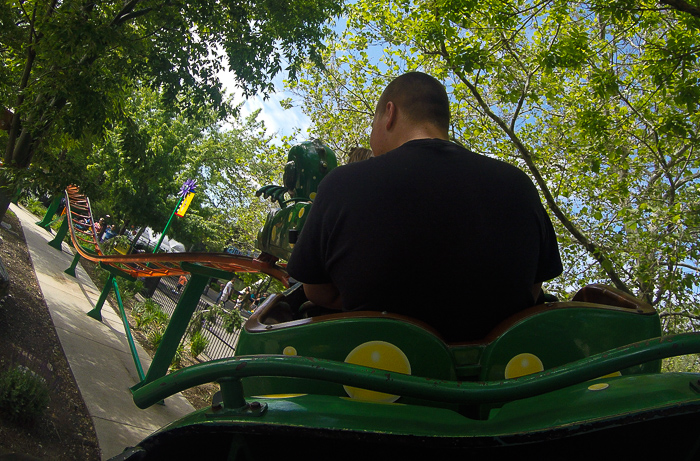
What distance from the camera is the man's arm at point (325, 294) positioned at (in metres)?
1.50

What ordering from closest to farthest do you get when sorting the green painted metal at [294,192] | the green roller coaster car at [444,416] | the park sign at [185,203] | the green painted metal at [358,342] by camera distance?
the green roller coaster car at [444,416] < the green painted metal at [358,342] < the green painted metal at [294,192] < the park sign at [185,203]

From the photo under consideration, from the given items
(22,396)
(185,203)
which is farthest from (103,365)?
(185,203)

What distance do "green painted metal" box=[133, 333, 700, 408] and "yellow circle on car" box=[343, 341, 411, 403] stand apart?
320mm

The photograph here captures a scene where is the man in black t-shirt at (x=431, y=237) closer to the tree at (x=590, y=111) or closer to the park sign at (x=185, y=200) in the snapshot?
the tree at (x=590, y=111)

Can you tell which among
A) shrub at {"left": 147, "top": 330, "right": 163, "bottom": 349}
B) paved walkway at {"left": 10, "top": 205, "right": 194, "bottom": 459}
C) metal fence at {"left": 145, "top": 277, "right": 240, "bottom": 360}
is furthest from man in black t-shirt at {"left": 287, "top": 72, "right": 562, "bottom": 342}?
shrub at {"left": 147, "top": 330, "right": 163, "bottom": 349}

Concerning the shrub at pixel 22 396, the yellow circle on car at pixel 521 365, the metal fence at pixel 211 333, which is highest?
the yellow circle on car at pixel 521 365

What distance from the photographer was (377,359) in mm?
1074

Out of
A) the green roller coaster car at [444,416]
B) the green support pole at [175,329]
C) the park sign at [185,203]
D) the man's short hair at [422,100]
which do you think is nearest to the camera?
the green roller coaster car at [444,416]

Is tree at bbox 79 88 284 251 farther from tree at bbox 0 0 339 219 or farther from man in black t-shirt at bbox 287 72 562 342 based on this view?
man in black t-shirt at bbox 287 72 562 342

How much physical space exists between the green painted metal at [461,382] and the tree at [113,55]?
4.78 m

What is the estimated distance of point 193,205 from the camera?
25922 millimetres

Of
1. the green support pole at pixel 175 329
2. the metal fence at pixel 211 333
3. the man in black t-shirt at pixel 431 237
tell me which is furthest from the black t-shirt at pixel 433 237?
the metal fence at pixel 211 333

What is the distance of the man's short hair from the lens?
1670 millimetres

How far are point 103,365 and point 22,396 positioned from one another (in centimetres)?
187
